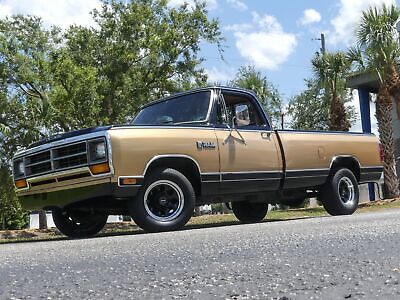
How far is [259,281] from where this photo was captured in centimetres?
303

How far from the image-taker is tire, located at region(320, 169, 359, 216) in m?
9.33

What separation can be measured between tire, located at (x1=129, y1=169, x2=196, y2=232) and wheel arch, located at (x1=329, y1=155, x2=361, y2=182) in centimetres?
336

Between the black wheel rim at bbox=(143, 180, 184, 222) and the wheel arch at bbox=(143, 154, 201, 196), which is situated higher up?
the wheel arch at bbox=(143, 154, 201, 196)

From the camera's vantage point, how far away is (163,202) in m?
7.06

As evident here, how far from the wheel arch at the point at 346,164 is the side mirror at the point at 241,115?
6.36ft

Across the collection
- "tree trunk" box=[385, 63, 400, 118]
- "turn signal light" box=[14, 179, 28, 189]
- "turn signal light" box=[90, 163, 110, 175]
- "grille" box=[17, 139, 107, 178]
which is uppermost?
"tree trunk" box=[385, 63, 400, 118]

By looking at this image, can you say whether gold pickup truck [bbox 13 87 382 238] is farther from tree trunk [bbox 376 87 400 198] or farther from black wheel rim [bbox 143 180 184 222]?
tree trunk [bbox 376 87 400 198]

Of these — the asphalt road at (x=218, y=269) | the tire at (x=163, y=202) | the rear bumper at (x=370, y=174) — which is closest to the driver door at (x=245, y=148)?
the tire at (x=163, y=202)

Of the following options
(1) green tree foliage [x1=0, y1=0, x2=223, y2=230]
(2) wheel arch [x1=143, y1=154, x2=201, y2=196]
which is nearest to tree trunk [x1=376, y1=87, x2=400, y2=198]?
(1) green tree foliage [x1=0, y1=0, x2=223, y2=230]

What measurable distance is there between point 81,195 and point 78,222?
172 centimetres

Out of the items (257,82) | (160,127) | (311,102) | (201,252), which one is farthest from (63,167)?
(311,102)

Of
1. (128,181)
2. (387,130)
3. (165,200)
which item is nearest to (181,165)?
(165,200)

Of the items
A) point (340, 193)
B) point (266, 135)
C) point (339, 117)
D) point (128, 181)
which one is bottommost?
point (340, 193)

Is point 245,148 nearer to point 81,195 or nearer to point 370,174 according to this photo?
point 81,195
